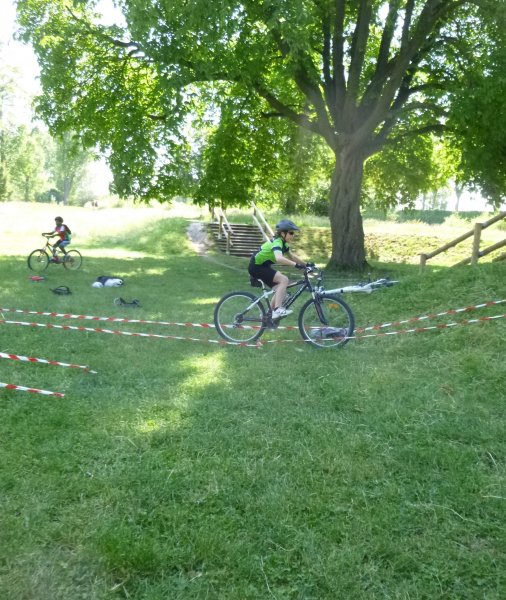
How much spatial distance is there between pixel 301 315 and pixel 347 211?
10407mm

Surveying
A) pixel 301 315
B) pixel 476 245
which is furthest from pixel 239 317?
pixel 476 245

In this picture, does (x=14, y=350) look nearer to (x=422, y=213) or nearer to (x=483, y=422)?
(x=483, y=422)

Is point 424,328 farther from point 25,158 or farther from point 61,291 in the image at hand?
point 25,158

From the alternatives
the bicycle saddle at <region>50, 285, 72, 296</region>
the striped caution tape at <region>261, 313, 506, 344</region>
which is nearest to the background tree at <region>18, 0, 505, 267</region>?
the bicycle saddle at <region>50, 285, 72, 296</region>

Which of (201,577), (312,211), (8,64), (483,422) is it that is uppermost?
(8,64)

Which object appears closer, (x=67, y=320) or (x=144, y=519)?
(x=144, y=519)

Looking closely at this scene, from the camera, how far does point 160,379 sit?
6172 mm

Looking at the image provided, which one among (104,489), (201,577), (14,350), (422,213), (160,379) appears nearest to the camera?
(201,577)

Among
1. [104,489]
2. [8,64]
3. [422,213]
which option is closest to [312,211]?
[422,213]

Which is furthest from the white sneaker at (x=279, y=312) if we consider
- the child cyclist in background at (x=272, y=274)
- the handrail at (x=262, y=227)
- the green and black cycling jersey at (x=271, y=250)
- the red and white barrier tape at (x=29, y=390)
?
the handrail at (x=262, y=227)

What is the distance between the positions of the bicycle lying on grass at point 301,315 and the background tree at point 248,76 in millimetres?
7412

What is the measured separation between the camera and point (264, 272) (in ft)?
27.3

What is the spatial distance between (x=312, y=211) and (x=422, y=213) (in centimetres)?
1142

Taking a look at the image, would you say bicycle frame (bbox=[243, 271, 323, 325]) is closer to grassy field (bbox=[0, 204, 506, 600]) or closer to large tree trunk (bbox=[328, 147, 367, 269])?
grassy field (bbox=[0, 204, 506, 600])
